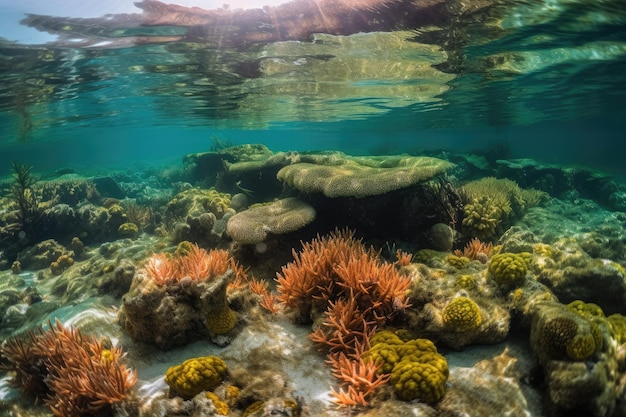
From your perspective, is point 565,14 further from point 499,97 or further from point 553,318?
point 499,97

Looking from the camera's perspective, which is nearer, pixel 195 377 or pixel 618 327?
pixel 195 377

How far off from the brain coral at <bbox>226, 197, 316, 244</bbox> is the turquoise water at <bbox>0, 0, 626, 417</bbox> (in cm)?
5

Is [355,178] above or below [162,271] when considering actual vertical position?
above

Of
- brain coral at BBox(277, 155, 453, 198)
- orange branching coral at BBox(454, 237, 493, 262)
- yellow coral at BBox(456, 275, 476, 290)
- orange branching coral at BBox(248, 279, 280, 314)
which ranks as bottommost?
orange branching coral at BBox(248, 279, 280, 314)

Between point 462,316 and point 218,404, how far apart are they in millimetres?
3389

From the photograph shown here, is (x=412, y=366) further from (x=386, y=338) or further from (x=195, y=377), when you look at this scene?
(x=195, y=377)

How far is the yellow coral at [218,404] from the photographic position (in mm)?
4027

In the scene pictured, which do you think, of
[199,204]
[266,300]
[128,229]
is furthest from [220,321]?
[128,229]

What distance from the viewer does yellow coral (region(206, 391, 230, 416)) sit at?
13.2ft

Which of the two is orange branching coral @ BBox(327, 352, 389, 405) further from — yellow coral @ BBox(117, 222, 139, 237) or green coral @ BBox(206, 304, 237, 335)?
yellow coral @ BBox(117, 222, 139, 237)

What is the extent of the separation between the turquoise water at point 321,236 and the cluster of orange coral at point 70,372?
0.05 meters

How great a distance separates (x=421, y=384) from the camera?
3.94 metres

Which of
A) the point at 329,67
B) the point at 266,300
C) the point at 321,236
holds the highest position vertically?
the point at 329,67

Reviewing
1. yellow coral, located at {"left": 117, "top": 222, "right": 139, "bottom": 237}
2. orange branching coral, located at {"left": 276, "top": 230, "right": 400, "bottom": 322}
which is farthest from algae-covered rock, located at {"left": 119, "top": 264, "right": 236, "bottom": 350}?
yellow coral, located at {"left": 117, "top": 222, "right": 139, "bottom": 237}
